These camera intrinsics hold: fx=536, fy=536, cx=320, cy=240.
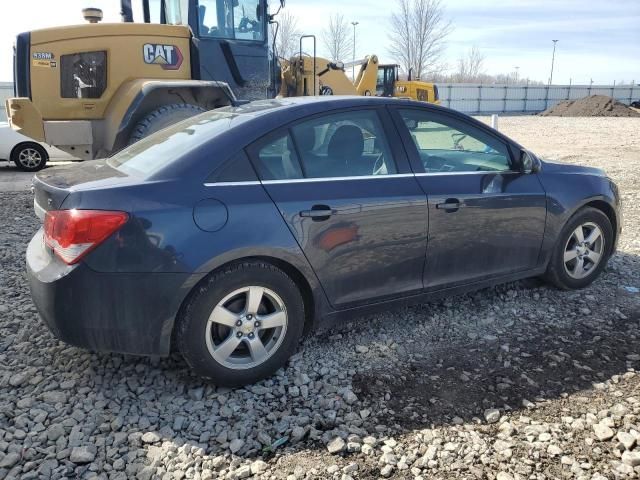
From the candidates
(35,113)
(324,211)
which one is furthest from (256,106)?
(35,113)

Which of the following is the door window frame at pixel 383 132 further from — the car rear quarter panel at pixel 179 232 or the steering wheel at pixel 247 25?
the steering wheel at pixel 247 25

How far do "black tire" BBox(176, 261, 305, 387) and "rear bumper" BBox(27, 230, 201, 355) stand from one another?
9 centimetres

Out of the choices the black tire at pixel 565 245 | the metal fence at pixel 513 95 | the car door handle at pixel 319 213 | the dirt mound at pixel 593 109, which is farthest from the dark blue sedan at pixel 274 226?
the metal fence at pixel 513 95

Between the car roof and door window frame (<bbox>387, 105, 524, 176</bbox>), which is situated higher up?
the car roof

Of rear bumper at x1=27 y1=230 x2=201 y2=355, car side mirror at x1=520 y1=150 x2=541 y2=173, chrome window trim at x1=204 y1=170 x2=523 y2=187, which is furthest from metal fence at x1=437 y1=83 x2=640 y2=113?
rear bumper at x1=27 y1=230 x2=201 y2=355

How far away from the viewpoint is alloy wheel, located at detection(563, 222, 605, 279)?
14.5ft

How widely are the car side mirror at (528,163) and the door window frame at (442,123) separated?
0.09 ft

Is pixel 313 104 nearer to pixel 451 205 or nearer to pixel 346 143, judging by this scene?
pixel 346 143

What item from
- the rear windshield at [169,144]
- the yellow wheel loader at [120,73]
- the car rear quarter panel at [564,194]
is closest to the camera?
the rear windshield at [169,144]

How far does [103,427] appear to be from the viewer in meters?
2.82

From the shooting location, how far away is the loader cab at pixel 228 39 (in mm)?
8219

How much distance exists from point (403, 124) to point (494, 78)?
104 metres

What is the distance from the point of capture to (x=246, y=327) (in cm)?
308

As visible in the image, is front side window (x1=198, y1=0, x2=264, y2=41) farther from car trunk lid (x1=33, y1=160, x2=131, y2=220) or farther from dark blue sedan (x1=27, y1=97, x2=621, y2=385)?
car trunk lid (x1=33, y1=160, x2=131, y2=220)
